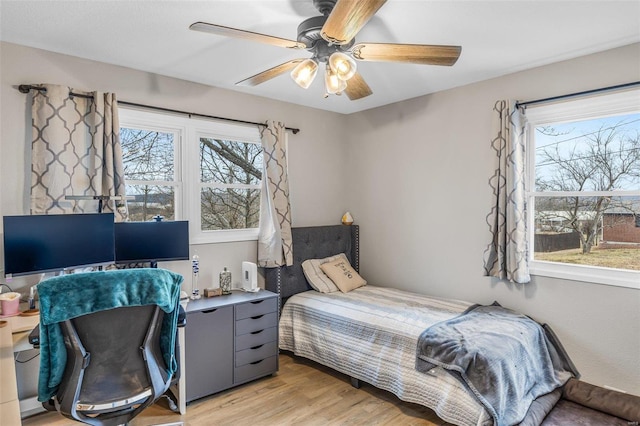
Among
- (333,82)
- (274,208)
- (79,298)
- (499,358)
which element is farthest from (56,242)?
(499,358)

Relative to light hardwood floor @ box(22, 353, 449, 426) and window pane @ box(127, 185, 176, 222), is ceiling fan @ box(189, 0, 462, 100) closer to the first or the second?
window pane @ box(127, 185, 176, 222)

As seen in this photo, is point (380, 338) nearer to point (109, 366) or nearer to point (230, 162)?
point (109, 366)

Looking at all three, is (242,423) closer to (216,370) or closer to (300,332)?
(216,370)

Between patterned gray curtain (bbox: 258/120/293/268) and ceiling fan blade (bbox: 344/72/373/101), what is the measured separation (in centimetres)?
116

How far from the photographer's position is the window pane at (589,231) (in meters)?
2.69

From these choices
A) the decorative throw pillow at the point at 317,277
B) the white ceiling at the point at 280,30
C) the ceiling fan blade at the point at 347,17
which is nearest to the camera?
the ceiling fan blade at the point at 347,17

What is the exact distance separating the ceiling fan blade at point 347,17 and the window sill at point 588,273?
235cm

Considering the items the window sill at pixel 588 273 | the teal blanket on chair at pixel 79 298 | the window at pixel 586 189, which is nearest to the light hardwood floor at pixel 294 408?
the teal blanket on chair at pixel 79 298

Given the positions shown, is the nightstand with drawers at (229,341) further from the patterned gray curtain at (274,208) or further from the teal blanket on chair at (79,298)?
the teal blanket on chair at (79,298)

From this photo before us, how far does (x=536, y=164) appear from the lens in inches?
121

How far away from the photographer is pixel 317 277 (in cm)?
376

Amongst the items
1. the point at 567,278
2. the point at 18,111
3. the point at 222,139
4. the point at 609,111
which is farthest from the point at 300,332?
the point at 609,111

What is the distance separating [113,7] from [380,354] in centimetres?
272

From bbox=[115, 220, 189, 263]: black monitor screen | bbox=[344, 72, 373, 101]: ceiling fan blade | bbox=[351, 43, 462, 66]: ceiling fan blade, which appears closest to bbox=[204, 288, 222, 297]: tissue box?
bbox=[115, 220, 189, 263]: black monitor screen
